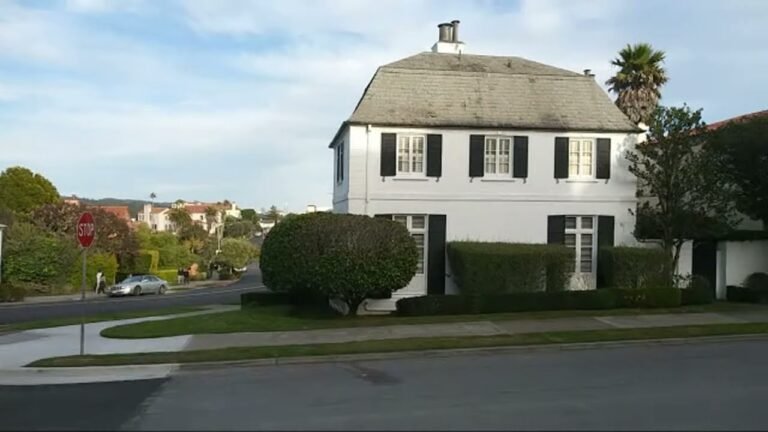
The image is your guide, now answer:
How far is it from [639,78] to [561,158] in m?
14.3

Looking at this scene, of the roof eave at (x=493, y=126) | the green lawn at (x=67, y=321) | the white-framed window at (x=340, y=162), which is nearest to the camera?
the green lawn at (x=67, y=321)

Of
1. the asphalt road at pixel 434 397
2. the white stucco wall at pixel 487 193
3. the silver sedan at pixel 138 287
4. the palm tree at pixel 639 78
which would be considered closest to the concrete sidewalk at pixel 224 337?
the asphalt road at pixel 434 397

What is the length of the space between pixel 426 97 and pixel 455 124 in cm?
161

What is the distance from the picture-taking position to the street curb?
1351cm

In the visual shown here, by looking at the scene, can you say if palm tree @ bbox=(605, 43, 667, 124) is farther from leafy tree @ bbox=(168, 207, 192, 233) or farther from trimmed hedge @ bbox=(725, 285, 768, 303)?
leafy tree @ bbox=(168, 207, 192, 233)

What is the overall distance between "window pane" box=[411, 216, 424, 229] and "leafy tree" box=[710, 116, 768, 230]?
10.1 metres

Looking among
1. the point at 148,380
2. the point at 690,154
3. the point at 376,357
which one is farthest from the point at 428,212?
the point at 148,380

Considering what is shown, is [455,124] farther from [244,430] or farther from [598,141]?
[244,430]

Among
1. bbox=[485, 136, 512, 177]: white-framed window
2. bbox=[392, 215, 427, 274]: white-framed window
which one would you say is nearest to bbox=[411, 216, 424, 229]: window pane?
bbox=[392, 215, 427, 274]: white-framed window

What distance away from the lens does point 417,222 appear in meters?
24.9

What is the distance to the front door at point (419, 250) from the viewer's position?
2455cm

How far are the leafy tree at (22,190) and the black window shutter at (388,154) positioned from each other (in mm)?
55533

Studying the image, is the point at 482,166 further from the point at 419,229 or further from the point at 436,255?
the point at 436,255

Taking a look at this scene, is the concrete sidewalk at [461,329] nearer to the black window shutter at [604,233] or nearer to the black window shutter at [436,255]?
the black window shutter at [604,233]
